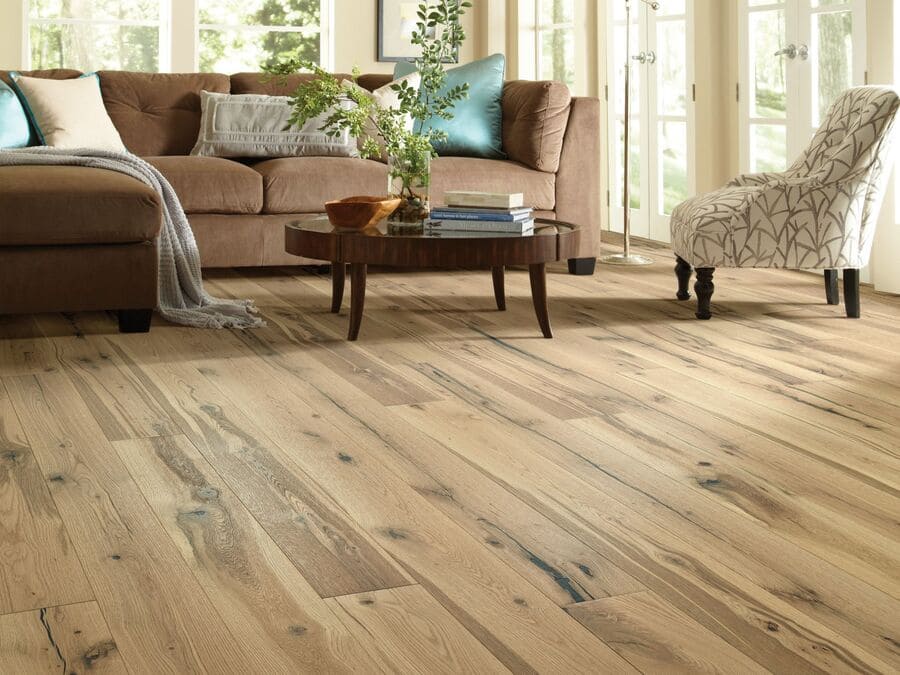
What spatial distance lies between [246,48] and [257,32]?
0.12 m

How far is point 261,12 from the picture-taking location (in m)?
7.36

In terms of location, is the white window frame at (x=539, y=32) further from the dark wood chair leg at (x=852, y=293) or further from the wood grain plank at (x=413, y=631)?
the wood grain plank at (x=413, y=631)

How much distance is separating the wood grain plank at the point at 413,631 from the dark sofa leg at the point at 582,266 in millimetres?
3375

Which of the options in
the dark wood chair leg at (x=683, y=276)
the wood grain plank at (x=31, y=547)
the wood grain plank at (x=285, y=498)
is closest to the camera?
the wood grain plank at (x=31, y=547)

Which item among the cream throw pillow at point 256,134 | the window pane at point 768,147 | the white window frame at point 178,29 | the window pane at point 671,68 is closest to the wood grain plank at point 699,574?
the cream throw pillow at point 256,134

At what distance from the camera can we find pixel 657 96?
629cm

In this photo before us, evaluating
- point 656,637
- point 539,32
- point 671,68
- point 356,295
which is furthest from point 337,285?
point 539,32

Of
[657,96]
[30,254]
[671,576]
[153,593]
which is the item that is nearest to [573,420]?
[671,576]

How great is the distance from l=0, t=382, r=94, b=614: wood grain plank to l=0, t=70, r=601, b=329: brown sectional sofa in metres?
1.31

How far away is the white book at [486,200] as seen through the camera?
3.70 meters

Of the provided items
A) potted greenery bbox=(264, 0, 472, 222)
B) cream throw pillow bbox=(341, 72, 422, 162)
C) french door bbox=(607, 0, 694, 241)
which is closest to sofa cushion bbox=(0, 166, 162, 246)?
potted greenery bbox=(264, 0, 472, 222)

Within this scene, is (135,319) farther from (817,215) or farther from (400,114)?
(817,215)

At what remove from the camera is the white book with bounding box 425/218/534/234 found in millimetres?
3686

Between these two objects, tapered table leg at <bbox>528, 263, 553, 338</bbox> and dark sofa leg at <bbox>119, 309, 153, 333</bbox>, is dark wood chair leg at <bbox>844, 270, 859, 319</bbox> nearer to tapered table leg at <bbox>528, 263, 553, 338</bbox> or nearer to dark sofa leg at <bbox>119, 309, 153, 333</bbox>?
tapered table leg at <bbox>528, 263, 553, 338</bbox>
